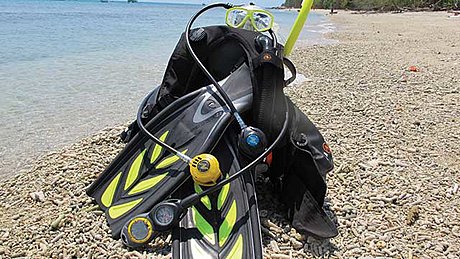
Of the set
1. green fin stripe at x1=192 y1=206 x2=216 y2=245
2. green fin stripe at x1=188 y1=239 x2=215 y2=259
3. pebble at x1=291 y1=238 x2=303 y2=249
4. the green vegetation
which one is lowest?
the green vegetation

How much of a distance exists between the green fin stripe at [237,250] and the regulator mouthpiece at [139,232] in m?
0.41

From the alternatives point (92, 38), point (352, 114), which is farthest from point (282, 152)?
point (92, 38)

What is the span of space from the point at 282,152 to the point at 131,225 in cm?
91

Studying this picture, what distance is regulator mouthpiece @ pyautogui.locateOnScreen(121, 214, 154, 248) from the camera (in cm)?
205

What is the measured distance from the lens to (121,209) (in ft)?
7.40

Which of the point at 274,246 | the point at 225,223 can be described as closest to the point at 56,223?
A: the point at 225,223

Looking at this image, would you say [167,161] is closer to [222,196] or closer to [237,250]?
[222,196]

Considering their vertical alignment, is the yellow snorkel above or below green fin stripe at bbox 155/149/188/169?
above

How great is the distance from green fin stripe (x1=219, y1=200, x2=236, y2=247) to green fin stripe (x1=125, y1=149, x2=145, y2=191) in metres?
0.61

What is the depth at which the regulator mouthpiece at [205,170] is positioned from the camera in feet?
6.68

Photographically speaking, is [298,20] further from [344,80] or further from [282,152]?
[344,80]

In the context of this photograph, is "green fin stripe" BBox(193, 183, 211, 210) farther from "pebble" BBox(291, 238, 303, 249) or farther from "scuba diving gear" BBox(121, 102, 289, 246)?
"pebble" BBox(291, 238, 303, 249)

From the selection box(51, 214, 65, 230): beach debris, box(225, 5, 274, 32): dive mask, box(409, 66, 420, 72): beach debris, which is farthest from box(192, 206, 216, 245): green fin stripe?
box(409, 66, 420, 72): beach debris

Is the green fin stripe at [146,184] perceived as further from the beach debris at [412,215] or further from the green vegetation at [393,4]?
the green vegetation at [393,4]
